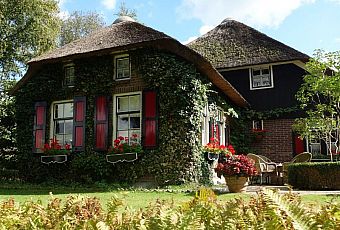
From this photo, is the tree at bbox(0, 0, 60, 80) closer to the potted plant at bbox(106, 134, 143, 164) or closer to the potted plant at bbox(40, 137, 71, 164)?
the potted plant at bbox(40, 137, 71, 164)

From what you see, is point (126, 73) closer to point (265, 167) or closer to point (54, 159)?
point (54, 159)

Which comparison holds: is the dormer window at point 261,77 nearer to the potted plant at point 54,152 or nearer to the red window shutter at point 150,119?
the red window shutter at point 150,119

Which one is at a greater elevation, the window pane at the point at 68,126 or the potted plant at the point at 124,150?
the window pane at the point at 68,126

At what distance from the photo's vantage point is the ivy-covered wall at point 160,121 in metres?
10.2

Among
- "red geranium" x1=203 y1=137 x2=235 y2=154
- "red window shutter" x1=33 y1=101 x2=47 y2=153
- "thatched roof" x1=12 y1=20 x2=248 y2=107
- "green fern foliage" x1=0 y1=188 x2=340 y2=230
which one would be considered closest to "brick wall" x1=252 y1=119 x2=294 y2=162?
"thatched roof" x1=12 y1=20 x2=248 y2=107

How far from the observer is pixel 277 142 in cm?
1502

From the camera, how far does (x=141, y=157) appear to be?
1054 centimetres

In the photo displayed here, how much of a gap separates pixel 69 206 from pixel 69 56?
35.6 feet

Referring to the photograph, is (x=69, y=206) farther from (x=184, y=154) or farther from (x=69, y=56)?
(x=69, y=56)

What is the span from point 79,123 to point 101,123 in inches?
31.5

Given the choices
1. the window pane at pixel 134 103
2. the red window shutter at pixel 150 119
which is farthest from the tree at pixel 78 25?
the red window shutter at pixel 150 119

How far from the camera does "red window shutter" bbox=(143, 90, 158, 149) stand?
413 inches

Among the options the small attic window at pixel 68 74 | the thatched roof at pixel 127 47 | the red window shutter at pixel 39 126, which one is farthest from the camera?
the small attic window at pixel 68 74

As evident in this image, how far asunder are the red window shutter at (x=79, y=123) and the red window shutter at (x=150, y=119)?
2.14 metres
